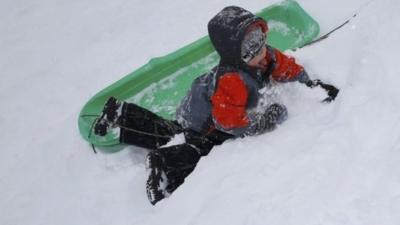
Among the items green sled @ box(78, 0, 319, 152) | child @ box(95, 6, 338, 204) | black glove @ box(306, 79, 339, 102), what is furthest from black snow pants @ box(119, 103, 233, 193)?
black glove @ box(306, 79, 339, 102)

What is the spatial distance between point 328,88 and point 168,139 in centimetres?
104

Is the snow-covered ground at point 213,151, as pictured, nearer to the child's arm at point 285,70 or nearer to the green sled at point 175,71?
the child's arm at point 285,70

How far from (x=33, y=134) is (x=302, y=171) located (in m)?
2.52

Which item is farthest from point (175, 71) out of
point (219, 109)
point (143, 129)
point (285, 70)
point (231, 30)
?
point (231, 30)

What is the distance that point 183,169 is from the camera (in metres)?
2.79

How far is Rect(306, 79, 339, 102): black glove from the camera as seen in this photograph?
8.37 feet

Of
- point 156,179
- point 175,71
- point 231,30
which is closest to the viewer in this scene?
point 231,30

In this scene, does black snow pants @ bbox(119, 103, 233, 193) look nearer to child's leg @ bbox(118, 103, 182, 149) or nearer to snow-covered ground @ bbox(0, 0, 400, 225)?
child's leg @ bbox(118, 103, 182, 149)

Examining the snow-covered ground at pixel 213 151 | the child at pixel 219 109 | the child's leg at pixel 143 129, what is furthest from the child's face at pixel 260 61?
the child's leg at pixel 143 129

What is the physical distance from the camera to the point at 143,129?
10.2ft

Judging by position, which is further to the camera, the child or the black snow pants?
the black snow pants

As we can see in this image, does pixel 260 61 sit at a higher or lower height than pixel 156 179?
higher

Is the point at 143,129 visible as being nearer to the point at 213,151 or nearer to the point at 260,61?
the point at 213,151

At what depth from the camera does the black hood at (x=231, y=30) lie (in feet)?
7.86
